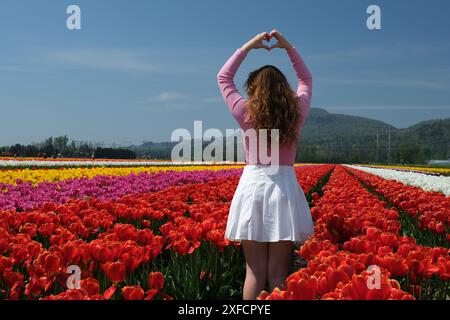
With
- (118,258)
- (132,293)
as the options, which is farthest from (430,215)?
(132,293)

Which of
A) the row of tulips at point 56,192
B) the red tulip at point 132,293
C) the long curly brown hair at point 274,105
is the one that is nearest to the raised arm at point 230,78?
the long curly brown hair at point 274,105

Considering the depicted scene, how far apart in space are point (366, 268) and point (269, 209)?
69 centimetres

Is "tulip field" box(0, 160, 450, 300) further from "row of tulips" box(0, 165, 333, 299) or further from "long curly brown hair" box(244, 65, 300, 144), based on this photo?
"long curly brown hair" box(244, 65, 300, 144)

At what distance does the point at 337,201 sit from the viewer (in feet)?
20.7

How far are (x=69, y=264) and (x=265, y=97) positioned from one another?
5.21 ft

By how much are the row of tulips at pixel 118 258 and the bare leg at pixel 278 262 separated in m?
0.40

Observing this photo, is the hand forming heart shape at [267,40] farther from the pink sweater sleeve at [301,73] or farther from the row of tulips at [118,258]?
the row of tulips at [118,258]

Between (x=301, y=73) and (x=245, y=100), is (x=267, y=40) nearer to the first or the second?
(x=301, y=73)

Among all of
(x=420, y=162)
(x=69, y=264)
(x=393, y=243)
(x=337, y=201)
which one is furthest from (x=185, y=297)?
(x=420, y=162)

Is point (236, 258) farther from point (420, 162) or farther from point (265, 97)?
point (420, 162)

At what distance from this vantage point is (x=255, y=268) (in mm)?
3010

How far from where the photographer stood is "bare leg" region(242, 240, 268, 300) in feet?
9.86

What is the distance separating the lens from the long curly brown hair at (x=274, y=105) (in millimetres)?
2996

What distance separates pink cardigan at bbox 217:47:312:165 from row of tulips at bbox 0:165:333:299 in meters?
0.85
